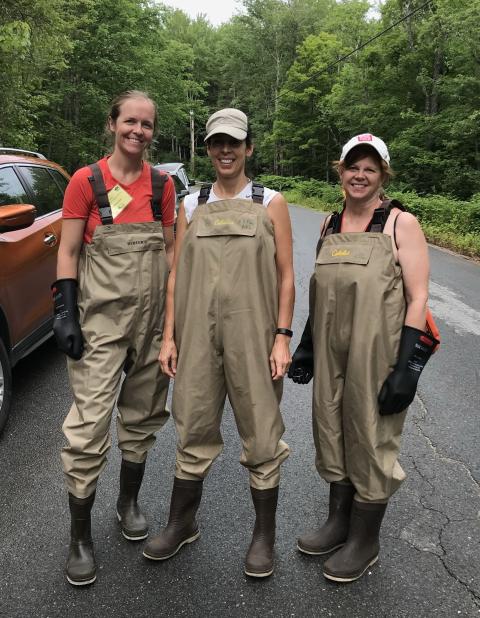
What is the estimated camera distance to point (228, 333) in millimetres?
2338

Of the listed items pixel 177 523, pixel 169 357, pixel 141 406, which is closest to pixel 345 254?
pixel 169 357

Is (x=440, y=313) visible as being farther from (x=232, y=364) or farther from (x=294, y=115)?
(x=294, y=115)

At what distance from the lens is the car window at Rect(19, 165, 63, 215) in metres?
4.82

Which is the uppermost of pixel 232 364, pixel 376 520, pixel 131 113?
pixel 131 113

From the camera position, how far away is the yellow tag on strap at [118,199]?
2.46 metres

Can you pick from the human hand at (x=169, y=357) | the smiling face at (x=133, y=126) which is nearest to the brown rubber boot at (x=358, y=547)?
the human hand at (x=169, y=357)

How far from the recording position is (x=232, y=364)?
237 cm

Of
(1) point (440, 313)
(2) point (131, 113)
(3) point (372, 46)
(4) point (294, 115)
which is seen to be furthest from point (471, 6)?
(4) point (294, 115)

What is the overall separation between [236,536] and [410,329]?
1386mm

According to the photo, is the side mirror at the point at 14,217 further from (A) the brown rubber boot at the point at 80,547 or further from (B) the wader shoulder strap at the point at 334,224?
(B) the wader shoulder strap at the point at 334,224

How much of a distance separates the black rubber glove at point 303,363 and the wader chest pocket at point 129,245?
0.89m

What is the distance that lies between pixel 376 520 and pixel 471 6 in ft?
61.4

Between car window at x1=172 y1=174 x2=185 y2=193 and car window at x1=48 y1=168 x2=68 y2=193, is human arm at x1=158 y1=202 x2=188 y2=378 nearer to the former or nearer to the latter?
car window at x1=48 y1=168 x2=68 y2=193

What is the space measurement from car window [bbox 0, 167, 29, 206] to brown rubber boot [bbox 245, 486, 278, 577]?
3.13 meters
